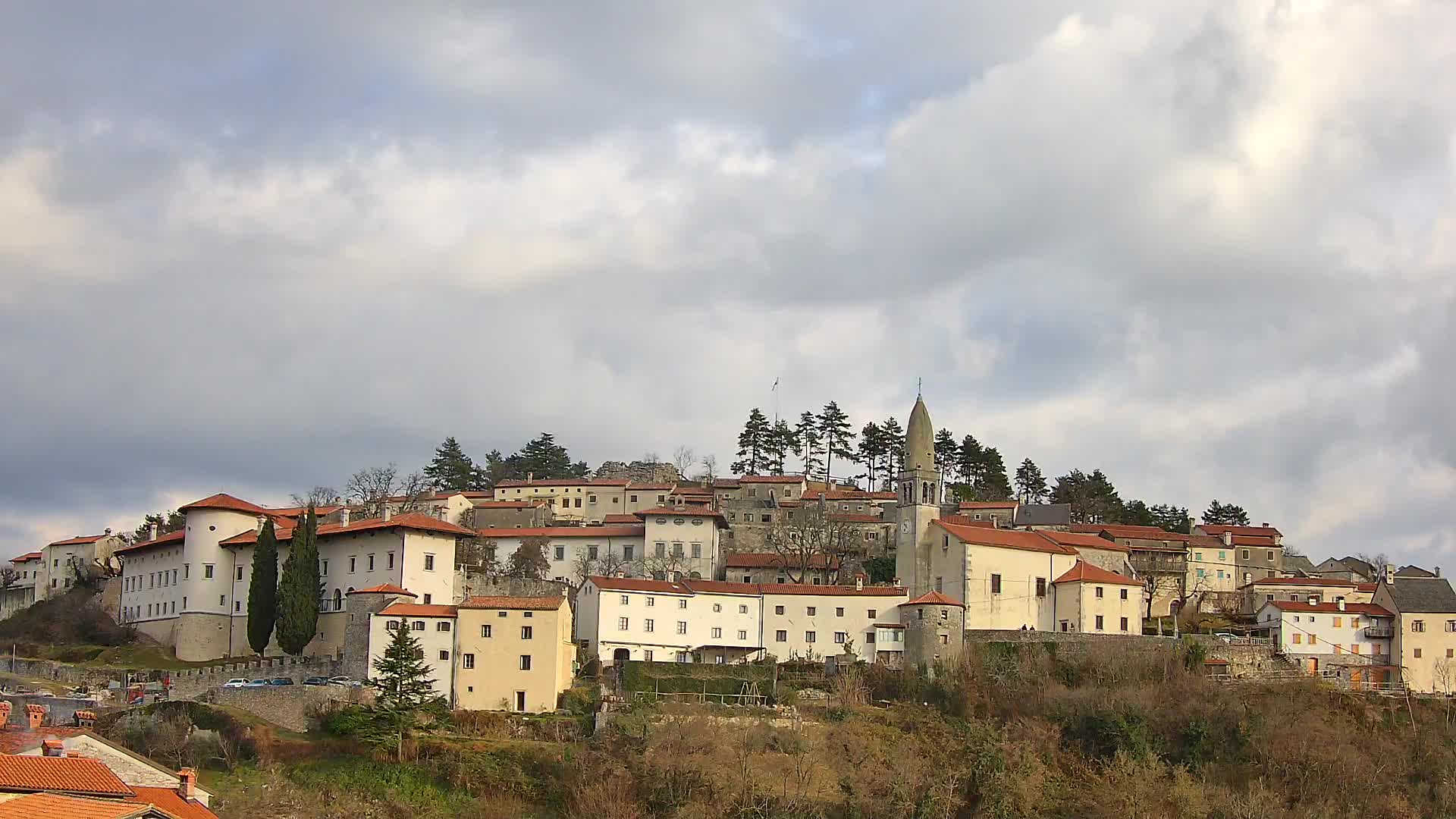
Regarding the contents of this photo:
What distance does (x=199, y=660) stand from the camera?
7469cm

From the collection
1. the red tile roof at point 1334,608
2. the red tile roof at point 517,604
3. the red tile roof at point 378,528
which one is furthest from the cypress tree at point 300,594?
the red tile roof at point 1334,608

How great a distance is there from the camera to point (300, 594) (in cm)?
6956

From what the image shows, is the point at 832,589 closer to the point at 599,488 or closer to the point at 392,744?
the point at 392,744

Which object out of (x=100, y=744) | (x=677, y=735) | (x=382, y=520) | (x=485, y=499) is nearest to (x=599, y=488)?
(x=485, y=499)

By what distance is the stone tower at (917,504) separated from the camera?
7800 cm

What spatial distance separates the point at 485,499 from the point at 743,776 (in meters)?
51.6

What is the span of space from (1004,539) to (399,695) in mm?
32464

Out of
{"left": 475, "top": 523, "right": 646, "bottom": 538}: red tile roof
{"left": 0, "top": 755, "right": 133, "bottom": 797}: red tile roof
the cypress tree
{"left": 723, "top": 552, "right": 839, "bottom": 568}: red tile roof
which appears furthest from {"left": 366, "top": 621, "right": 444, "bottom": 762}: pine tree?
{"left": 723, "top": 552, "right": 839, "bottom": 568}: red tile roof

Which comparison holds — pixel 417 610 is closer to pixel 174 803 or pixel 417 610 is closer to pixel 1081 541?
pixel 174 803

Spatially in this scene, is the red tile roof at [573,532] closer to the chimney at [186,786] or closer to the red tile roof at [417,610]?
the red tile roof at [417,610]

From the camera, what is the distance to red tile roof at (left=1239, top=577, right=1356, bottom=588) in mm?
85750

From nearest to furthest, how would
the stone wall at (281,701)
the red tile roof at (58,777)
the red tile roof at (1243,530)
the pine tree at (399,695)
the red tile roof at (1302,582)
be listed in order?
1. the red tile roof at (58,777)
2. the pine tree at (399,695)
3. the stone wall at (281,701)
4. the red tile roof at (1302,582)
5. the red tile roof at (1243,530)

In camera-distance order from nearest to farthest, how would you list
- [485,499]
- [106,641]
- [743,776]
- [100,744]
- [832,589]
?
[100,744], [743,776], [832,589], [106,641], [485,499]

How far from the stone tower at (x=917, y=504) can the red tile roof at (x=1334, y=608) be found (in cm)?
1742
